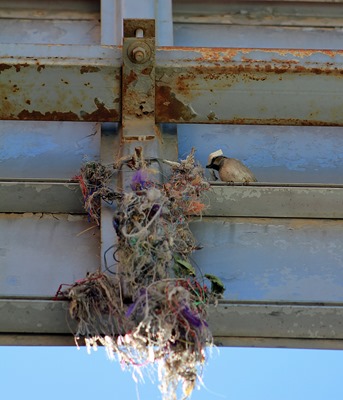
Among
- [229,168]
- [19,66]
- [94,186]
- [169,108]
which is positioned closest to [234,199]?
[229,168]

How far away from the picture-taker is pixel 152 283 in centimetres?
379

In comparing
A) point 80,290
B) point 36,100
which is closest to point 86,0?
point 36,100

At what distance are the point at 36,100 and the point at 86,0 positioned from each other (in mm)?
1891

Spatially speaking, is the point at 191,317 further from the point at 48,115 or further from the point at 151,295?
the point at 48,115

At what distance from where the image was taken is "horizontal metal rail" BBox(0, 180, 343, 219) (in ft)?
15.6

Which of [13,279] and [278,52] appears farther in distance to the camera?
[278,52]

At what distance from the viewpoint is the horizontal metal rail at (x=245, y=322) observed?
4027 mm

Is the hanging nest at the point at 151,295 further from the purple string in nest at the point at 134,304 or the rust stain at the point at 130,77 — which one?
the rust stain at the point at 130,77

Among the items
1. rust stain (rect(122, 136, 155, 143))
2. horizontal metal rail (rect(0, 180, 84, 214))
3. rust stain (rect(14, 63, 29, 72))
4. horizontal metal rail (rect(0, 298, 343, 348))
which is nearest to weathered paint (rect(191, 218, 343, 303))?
horizontal metal rail (rect(0, 298, 343, 348))

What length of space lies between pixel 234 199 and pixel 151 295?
45.0 inches

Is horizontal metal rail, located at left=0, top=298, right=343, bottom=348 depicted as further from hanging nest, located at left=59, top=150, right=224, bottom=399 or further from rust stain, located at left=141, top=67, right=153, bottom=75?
rust stain, located at left=141, top=67, right=153, bottom=75

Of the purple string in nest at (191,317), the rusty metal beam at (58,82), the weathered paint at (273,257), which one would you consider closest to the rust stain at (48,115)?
the rusty metal beam at (58,82)

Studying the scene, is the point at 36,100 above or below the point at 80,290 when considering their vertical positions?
above

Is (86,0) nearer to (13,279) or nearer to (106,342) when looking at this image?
(13,279)
